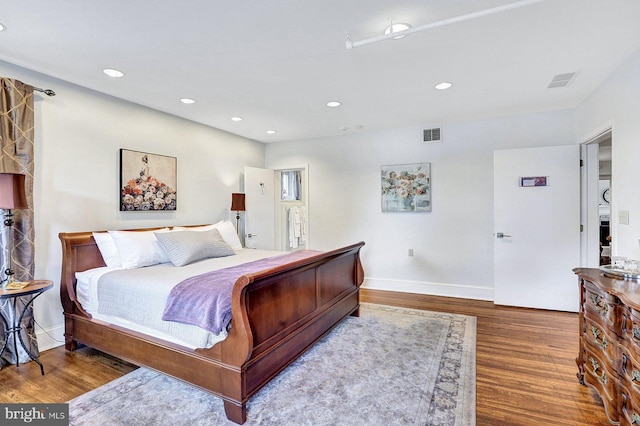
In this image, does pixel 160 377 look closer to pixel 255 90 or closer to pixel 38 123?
pixel 38 123

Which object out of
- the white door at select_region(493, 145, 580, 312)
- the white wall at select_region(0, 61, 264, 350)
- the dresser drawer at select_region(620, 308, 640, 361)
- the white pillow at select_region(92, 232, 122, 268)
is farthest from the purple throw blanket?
the white door at select_region(493, 145, 580, 312)

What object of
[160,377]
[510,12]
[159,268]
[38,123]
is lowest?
[160,377]

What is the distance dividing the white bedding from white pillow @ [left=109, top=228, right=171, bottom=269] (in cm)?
11

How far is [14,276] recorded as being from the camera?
8.33 ft

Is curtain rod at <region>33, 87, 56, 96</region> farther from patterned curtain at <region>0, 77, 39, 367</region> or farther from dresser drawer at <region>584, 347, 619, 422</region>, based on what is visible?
dresser drawer at <region>584, 347, 619, 422</region>

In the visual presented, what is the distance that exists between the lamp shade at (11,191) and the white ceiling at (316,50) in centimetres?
97

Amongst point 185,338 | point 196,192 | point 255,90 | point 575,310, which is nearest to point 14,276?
point 185,338

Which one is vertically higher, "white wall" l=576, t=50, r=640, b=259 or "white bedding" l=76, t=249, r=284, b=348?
"white wall" l=576, t=50, r=640, b=259

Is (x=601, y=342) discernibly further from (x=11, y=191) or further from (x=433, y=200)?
(x=11, y=191)

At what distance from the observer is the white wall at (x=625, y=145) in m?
2.35

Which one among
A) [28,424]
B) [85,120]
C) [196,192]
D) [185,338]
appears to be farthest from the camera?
[196,192]

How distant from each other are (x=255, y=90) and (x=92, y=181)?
1881 millimetres

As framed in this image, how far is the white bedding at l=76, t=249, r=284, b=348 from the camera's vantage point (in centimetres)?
207

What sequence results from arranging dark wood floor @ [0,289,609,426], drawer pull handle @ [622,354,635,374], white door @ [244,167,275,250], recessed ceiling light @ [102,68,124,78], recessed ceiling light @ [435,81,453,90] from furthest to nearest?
white door @ [244,167,275,250] < recessed ceiling light @ [435,81,453,90] < recessed ceiling light @ [102,68,124,78] < dark wood floor @ [0,289,609,426] < drawer pull handle @ [622,354,635,374]
